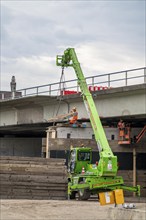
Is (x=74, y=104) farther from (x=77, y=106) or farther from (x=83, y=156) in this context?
(x=83, y=156)

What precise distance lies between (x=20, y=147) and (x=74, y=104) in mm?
16141

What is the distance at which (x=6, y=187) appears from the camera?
1109 inches

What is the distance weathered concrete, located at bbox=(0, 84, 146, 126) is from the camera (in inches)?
1297

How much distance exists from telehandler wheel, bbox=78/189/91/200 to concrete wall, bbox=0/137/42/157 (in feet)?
81.5

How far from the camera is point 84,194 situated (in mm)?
27031

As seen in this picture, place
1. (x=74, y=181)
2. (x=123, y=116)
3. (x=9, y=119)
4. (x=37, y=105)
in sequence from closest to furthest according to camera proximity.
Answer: (x=74, y=181) < (x=123, y=116) < (x=37, y=105) < (x=9, y=119)

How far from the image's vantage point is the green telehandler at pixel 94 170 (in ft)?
83.7

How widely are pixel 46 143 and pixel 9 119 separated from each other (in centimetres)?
1046

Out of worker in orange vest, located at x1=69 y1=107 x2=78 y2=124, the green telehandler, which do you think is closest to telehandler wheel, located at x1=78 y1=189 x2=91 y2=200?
the green telehandler

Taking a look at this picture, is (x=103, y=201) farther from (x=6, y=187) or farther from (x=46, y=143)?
(x=46, y=143)

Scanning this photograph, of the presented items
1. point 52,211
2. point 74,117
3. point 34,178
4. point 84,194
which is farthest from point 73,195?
point 74,117

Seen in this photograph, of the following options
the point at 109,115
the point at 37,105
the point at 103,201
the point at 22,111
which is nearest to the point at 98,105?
the point at 109,115

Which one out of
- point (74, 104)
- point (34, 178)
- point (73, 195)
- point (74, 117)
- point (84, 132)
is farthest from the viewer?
point (74, 104)

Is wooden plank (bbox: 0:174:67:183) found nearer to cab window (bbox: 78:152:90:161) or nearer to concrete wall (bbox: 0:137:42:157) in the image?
cab window (bbox: 78:152:90:161)
